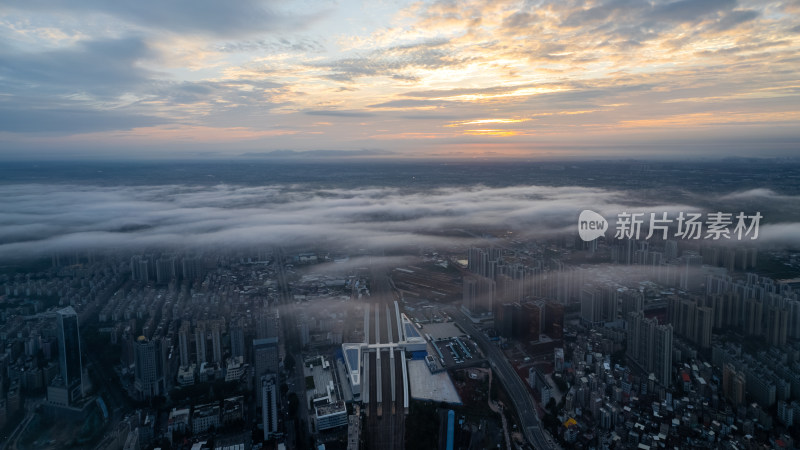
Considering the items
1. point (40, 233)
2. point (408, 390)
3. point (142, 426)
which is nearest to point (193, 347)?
point (142, 426)

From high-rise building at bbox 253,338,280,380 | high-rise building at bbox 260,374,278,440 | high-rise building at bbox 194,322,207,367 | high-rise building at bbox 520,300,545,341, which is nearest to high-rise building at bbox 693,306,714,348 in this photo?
high-rise building at bbox 520,300,545,341

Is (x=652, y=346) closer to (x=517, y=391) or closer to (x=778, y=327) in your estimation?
(x=517, y=391)

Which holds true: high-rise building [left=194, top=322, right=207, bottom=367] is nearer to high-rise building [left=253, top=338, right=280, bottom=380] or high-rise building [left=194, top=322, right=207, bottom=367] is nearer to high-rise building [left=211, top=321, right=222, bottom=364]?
high-rise building [left=211, top=321, right=222, bottom=364]

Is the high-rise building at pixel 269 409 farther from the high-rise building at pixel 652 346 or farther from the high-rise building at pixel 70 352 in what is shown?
the high-rise building at pixel 652 346

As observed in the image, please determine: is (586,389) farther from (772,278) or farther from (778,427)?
(772,278)

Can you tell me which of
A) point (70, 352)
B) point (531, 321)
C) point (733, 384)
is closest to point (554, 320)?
point (531, 321)

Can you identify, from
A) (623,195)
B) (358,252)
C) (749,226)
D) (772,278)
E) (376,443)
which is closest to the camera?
(376,443)
